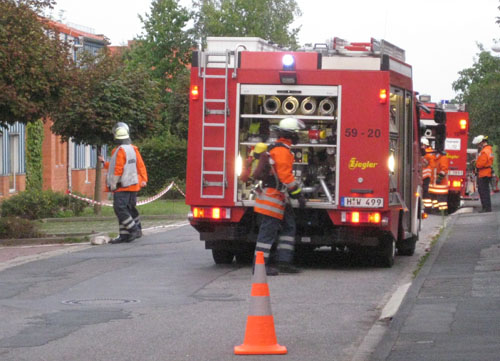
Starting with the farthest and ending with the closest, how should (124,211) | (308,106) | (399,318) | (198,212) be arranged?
1. (124,211)
2. (308,106)
3. (198,212)
4. (399,318)

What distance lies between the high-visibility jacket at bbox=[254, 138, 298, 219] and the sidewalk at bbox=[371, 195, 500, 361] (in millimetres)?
1801

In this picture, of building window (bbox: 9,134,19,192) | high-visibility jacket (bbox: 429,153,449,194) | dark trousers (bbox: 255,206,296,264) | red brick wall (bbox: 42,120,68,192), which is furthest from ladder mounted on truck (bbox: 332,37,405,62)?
red brick wall (bbox: 42,120,68,192)

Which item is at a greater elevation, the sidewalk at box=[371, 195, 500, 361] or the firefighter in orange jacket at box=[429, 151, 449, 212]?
the firefighter in orange jacket at box=[429, 151, 449, 212]

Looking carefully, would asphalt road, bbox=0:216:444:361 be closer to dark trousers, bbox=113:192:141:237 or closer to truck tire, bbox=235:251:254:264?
truck tire, bbox=235:251:254:264

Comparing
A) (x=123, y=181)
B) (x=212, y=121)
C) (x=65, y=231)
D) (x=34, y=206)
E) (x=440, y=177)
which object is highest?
(x=212, y=121)

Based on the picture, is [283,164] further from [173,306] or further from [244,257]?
[173,306]

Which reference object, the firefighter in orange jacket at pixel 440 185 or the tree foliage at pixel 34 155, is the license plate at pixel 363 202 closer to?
the firefighter in orange jacket at pixel 440 185

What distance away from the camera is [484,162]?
1053 inches

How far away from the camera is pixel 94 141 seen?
29109 mm

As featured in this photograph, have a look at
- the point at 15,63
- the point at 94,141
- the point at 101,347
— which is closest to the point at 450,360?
the point at 101,347

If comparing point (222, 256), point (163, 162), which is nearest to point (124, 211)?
point (222, 256)

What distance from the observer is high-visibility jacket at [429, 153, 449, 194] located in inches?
1139

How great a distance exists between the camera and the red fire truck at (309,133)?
13.7 metres

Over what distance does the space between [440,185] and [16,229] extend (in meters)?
13.2
